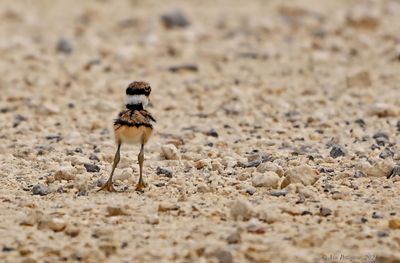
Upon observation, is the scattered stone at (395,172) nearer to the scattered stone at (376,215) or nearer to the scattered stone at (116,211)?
the scattered stone at (376,215)

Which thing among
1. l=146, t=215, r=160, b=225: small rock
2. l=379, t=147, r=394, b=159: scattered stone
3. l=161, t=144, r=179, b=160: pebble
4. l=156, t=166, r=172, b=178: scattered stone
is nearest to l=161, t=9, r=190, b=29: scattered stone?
l=161, t=144, r=179, b=160: pebble

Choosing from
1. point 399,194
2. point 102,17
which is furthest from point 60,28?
point 399,194

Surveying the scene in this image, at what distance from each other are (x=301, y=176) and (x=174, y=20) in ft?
24.6

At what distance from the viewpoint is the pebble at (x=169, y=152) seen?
24.7ft

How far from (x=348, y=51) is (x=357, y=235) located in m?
7.03

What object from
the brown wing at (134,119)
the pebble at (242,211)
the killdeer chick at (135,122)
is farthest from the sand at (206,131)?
the brown wing at (134,119)

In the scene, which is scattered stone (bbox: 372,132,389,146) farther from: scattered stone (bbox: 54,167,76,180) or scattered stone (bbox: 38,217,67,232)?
scattered stone (bbox: 38,217,67,232)

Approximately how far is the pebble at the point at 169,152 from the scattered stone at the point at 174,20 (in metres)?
6.32

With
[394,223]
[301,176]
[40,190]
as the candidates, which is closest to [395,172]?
[301,176]

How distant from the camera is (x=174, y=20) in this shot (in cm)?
1376

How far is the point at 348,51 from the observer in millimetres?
12289

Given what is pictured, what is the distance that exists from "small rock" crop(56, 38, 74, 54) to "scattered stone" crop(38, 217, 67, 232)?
6795 millimetres

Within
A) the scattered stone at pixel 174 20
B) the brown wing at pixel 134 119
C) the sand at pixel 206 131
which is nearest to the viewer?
the sand at pixel 206 131

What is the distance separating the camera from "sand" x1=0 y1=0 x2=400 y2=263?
5.55m
